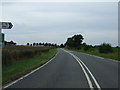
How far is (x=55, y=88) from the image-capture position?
30.8 feet

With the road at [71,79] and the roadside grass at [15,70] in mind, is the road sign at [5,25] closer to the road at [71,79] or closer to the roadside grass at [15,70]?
the roadside grass at [15,70]

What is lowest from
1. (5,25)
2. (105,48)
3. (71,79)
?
(71,79)

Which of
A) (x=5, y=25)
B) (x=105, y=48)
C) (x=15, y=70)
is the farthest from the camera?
(x=105, y=48)

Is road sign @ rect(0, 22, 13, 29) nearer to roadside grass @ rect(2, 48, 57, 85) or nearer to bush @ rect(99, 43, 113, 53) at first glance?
roadside grass @ rect(2, 48, 57, 85)

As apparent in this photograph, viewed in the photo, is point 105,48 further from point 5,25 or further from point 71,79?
point 5,25

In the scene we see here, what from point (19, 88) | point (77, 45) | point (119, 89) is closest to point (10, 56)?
point (19, 88)

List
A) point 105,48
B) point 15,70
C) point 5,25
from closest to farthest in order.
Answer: point 5,25 < point 15,70 < point 105,48

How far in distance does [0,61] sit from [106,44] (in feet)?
152

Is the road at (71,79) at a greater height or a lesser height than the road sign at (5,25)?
lesser

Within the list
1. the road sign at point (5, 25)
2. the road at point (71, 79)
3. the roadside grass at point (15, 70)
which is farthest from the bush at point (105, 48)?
the road sign at point (5, 25)

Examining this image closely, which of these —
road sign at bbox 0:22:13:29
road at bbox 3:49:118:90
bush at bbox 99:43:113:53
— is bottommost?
road at bbox 3:49:118:90

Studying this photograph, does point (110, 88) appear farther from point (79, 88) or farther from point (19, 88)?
point (19, 88)

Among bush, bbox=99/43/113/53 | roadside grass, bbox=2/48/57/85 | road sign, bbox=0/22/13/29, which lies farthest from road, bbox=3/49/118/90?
bush, bbox=99/43/113/53

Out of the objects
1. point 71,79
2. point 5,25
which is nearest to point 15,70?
point 5,25
